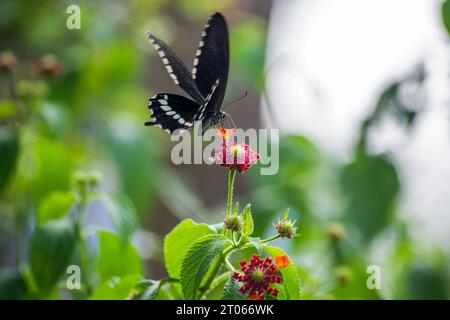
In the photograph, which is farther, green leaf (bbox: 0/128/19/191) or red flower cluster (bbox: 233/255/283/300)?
green leaf (bbox: 0/128/19/191)

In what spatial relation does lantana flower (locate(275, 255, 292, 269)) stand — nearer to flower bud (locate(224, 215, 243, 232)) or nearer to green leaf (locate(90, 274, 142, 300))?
flower bud (locate(224, 215, 243, 232))

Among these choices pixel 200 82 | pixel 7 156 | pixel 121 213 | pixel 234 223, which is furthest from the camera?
pixel 7 156

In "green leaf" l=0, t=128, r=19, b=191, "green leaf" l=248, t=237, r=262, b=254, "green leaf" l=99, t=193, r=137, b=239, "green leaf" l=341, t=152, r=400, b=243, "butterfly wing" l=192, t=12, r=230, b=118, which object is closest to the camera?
"green leaf" l=248, t=237, r=262, b=254

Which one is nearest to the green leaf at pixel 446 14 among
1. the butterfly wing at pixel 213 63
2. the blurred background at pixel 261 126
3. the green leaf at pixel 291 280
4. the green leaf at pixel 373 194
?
the blurred background at pixel 261 126

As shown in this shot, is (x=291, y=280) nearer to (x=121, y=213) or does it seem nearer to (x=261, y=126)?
(x=121, y=213)

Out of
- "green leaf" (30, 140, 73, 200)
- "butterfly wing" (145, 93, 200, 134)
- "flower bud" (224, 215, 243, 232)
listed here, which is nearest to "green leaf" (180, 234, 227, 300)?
"flower bud" (224, 215, 243, 232)

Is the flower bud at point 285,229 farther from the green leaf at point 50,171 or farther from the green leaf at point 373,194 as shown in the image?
the green leaf at point 373,194

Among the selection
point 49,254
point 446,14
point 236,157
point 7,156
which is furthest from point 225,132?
point 446,14
